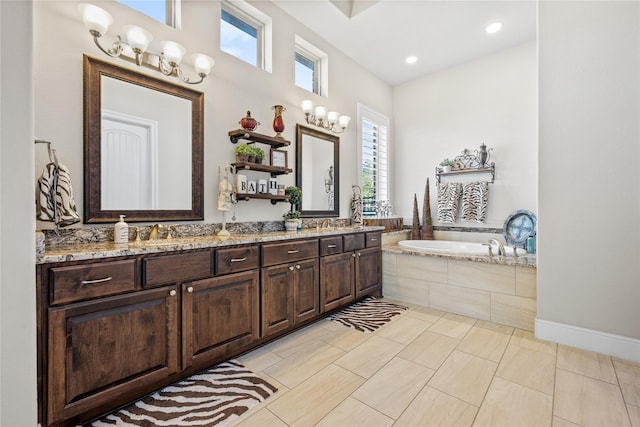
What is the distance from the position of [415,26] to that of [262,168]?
7.87 ft

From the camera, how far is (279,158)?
9.53 feet

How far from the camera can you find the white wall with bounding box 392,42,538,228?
3.63 metres

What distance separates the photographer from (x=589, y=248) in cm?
222

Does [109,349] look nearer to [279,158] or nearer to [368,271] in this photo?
[279,158]

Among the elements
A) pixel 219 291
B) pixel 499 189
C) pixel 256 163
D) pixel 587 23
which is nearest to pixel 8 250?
pixel 219 291

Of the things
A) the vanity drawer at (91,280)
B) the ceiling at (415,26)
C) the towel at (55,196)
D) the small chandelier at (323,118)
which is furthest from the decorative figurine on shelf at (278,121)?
the vanity drawer at (91,280)

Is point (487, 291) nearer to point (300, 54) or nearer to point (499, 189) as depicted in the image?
point (499, 189)

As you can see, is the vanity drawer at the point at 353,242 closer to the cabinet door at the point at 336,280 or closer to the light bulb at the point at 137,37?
the cabinet door at the point at 336,280

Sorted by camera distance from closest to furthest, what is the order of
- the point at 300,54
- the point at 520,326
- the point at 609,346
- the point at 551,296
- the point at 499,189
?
1. the point at 609,346
2. the point at 551,296
3. the point at 520,326
4. the point at 300,54
5. the point at 499,189

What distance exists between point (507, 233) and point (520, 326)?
1263 mm

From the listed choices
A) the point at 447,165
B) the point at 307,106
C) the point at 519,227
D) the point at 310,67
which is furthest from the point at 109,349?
the point at 447,165

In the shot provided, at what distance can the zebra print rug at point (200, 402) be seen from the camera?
1471 mm

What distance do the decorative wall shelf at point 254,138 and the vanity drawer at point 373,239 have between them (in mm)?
1367

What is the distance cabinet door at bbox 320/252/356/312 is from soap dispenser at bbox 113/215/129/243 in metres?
1.52
